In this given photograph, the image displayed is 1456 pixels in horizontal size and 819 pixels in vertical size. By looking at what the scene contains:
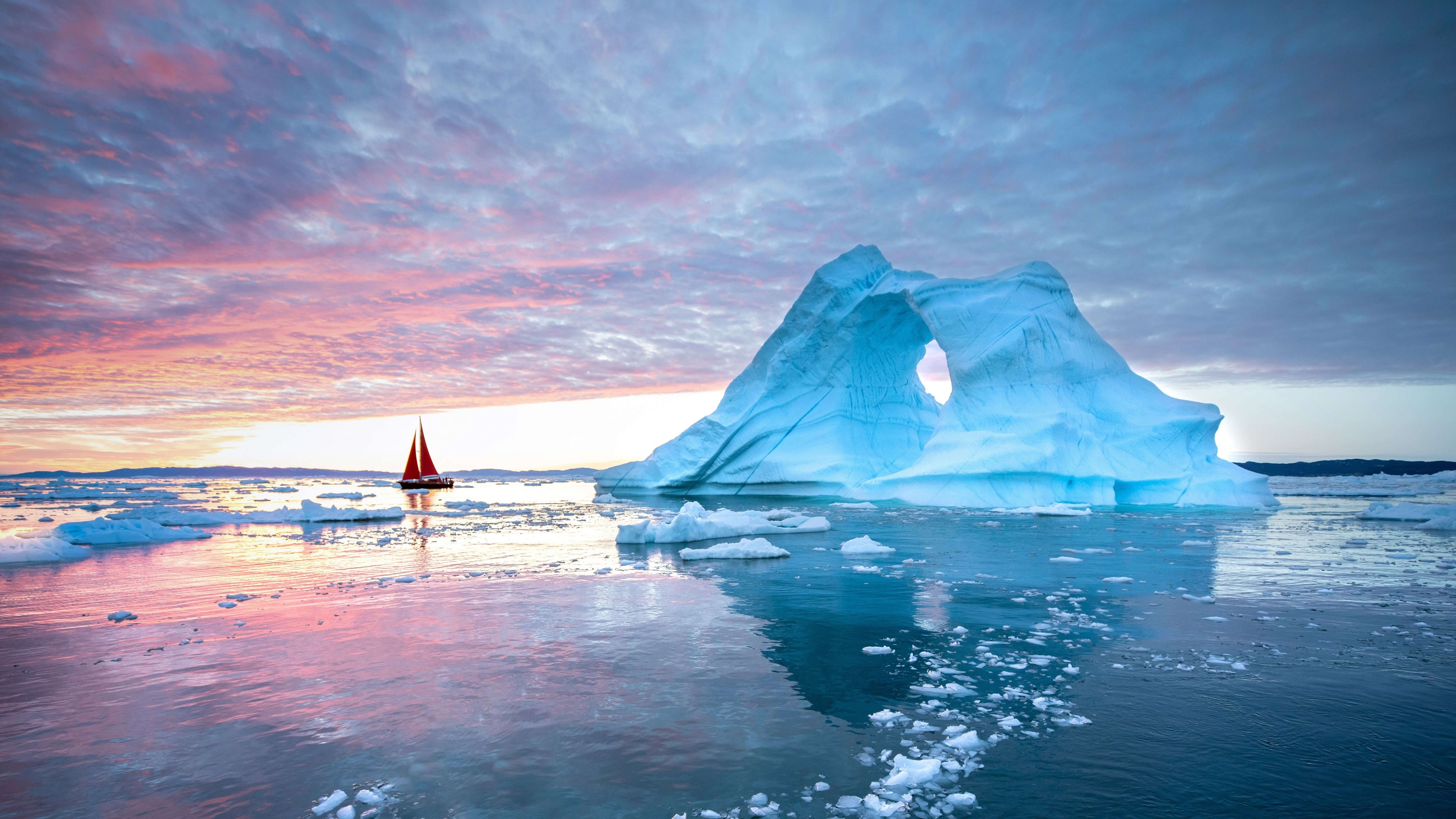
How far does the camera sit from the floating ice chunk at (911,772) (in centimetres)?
312

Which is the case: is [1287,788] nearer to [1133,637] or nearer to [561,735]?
[1133,637]

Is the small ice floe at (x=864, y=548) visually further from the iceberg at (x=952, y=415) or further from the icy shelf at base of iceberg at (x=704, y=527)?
the iceberg at (x=952, y=415)

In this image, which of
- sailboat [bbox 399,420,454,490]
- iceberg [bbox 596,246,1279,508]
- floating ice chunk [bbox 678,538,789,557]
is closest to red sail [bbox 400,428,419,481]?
sailboat [bbox 399,420,454,490]

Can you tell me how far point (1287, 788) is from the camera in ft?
9.88

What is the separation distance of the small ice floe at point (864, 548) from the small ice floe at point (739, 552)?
940mm

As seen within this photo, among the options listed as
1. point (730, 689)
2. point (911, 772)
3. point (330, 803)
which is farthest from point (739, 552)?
point (330, 803)

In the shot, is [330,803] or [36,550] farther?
[36,550]

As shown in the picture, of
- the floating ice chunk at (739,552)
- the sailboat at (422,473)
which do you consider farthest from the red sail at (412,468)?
the floating ice chunk at (739,552)

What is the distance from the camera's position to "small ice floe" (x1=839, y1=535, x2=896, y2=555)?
10664 mm

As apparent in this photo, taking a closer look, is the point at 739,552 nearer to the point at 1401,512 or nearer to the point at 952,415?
the point at 952,415

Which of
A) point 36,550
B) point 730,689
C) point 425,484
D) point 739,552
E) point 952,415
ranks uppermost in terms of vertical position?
point 952,415

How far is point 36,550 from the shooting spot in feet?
36.4

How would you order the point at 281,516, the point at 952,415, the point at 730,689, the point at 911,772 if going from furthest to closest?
the point at 952,415 < the point at 281,516 < the point at 730,689 < the point at 911,772

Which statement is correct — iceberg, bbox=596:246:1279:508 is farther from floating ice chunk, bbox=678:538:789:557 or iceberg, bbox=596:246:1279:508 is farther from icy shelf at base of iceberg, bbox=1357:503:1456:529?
floating ice chunk, bbox=678:538:789:557
